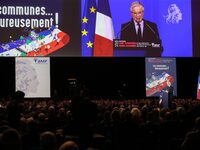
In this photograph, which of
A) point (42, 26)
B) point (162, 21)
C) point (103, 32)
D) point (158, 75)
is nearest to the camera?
point (42, 26)

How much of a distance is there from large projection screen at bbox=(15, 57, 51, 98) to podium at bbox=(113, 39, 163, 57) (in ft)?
9.76

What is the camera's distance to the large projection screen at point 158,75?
19.5 m

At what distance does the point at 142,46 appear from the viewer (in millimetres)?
18891

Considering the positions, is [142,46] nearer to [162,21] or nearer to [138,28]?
[138,28]

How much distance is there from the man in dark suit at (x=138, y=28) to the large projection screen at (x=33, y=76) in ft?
11.3

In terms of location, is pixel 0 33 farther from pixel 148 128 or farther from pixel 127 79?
pixel 148 128

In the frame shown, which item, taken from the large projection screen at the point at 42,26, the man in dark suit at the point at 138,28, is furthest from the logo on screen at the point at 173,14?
the large projection screen at the point at 42,26

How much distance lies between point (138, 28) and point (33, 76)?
476 cm

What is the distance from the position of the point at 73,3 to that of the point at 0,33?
3.16m

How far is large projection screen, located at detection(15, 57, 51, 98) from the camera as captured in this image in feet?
60.6

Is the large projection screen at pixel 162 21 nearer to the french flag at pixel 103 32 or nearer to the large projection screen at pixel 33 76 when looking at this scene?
the french flag at pixel 103 32

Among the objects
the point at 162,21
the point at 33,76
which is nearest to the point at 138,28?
the point at 162,21

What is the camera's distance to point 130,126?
6.38m

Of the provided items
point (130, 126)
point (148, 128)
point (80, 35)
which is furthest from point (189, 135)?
point (80, 35)
